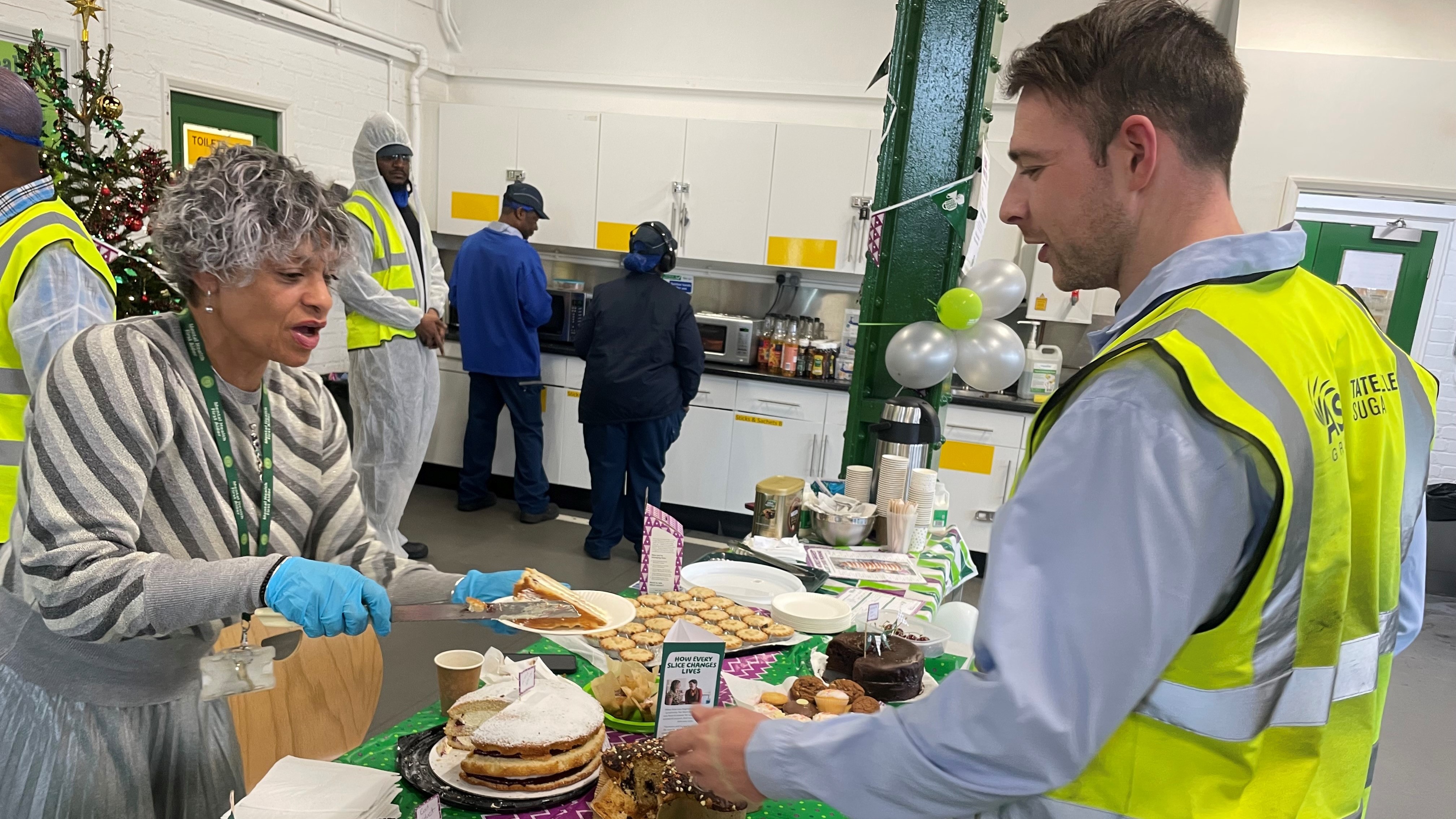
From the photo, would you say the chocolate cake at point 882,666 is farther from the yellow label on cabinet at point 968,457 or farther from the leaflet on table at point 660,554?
the yellow label on cabinet at point 968,457

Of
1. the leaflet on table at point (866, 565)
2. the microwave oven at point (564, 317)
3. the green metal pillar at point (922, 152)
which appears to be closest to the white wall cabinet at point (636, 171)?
the microwave oven at point (564, 317)

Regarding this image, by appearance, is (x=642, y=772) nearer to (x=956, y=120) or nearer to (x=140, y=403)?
(x=140, y=403)

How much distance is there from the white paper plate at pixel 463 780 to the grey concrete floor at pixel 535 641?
195 cm

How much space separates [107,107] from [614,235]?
312 cm

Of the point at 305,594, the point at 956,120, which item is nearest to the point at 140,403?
the point at 305,594

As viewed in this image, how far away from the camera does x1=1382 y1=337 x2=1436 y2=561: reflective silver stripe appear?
1.06 metres

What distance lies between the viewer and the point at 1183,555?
2.78 ft

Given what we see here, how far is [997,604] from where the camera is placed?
886 millimetres

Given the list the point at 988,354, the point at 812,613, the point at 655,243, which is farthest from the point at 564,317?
the point at 812,613

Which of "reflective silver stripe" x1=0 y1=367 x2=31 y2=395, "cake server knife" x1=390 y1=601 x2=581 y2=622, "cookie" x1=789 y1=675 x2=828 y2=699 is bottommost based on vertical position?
"cookie" x1=789 y1=675 x2=828 y2=699

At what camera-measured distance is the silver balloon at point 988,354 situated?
119 inches

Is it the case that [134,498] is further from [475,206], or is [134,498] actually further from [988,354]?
[475,206]

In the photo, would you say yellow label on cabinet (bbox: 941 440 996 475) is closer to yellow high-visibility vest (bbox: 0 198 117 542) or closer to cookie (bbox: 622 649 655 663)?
cookie (bbox: 622 649 655 663)

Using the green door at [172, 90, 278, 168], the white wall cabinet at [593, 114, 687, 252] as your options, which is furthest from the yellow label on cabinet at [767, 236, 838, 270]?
the green door at [172, 90, 278, 168]
